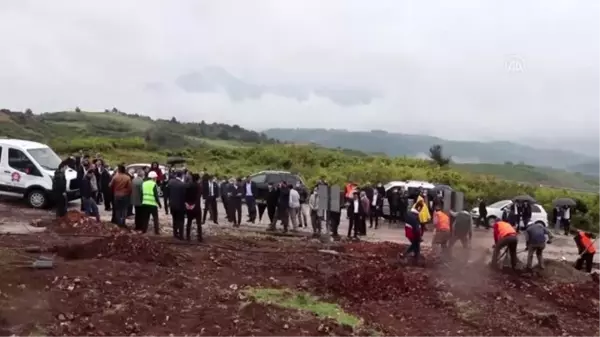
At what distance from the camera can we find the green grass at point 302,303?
12164mm

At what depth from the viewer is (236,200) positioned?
2359cm

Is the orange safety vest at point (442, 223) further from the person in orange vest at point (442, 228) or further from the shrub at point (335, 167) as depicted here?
the shrub at point (335, 167)

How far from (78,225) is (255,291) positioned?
711 cm

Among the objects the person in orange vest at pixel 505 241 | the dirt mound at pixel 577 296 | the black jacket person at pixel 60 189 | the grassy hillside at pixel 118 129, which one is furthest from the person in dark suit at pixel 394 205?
the grassy hillside at pixel 118 129

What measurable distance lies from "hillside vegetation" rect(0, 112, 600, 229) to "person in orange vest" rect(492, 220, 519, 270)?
73.4 ft

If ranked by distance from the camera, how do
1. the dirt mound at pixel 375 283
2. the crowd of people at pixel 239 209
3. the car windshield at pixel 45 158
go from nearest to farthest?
the dirt mound at pixel 375 283, the crowd of people at pixel 239 209, the car windshield at pixel 45 158

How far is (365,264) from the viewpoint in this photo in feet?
54.9

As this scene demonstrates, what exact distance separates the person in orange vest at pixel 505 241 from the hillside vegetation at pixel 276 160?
2238cm

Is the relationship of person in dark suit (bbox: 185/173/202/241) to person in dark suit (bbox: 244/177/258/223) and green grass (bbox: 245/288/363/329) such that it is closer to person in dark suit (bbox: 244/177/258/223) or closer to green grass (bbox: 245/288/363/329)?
green grass (bbox: 245/288/363/329)

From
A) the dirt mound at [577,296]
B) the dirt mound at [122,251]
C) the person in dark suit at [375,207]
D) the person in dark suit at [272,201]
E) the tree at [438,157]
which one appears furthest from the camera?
the tree at [438,157]

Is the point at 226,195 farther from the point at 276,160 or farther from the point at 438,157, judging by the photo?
the point at 438,157

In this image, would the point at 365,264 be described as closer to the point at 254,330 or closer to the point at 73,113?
the point at 254,330

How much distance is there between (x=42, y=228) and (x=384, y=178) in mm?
30592

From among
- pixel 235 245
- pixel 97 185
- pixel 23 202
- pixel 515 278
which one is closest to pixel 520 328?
pixel 515 278
